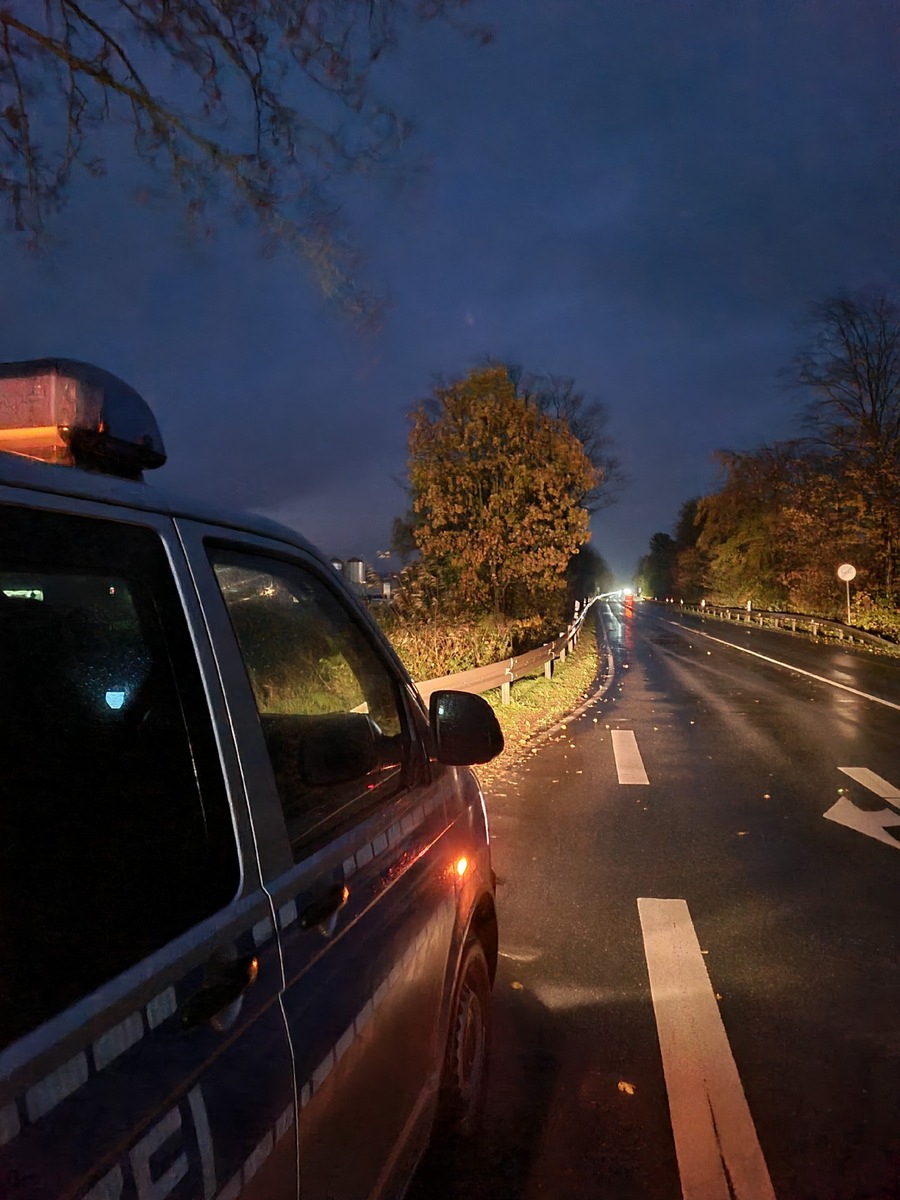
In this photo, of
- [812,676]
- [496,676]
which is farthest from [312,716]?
[812,676]

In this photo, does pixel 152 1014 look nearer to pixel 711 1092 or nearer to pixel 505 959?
pixel 711 1092

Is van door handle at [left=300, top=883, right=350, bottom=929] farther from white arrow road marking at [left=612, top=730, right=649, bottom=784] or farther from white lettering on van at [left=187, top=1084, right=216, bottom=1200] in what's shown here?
white arrow road marking at [left=612, top=730, right=649, bottom=784]

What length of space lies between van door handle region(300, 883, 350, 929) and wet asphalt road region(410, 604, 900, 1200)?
54.9 inches

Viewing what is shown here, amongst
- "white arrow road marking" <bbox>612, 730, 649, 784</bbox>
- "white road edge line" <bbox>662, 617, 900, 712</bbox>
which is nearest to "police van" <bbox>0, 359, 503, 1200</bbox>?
"white arrow road marking" <bbox>612, 730, 649, 784</bbox>

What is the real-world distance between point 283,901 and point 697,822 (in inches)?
250

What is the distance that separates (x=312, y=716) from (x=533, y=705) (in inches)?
470

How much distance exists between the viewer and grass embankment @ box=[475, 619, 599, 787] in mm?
10374

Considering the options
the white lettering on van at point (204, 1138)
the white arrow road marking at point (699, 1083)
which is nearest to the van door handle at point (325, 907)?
the white lettering on van at point (204, 1138)

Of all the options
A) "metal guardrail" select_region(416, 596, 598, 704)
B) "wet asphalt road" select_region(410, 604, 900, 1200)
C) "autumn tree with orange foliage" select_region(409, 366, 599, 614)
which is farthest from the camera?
"autumn tree with orange foliage" select_region(409, 366, 599, 614)

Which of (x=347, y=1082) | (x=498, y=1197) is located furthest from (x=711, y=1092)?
(x=347, y=1082)

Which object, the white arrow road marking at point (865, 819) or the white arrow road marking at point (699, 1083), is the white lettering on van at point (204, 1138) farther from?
the white arrow road marking at point (865, 819)

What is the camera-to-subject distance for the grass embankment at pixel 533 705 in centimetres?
1037

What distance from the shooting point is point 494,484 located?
74.6 ft

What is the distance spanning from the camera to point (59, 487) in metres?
1.37
